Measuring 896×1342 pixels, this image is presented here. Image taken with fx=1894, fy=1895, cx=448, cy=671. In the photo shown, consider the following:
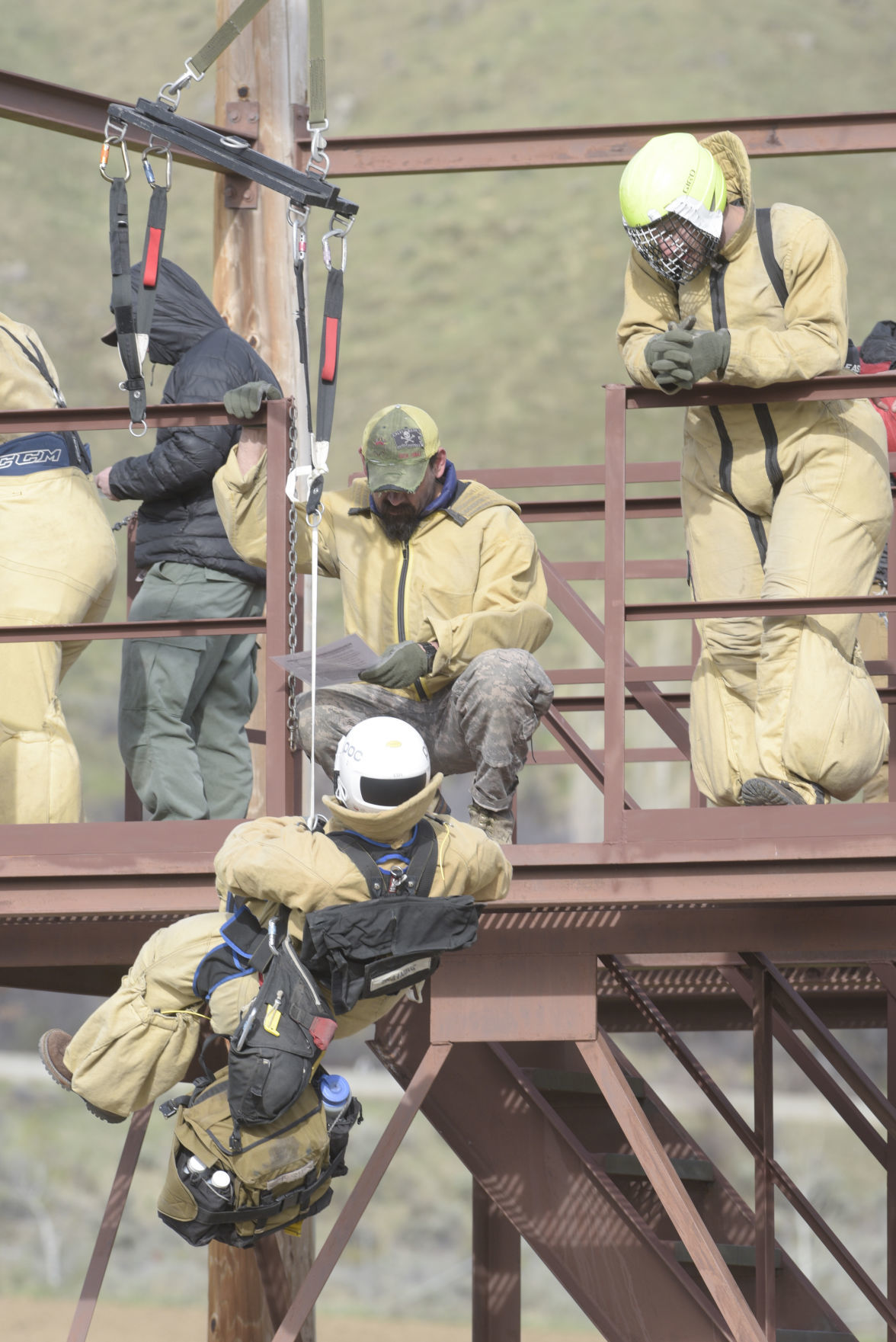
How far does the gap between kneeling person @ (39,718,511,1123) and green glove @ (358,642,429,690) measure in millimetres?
829

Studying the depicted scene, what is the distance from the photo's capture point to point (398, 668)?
5.84m

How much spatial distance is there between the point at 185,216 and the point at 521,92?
17.5 meters

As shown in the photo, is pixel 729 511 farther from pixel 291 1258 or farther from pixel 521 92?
pixel 521 92

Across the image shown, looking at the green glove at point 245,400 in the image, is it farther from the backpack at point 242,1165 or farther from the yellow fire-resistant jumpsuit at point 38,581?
the backpack at point 242,1165

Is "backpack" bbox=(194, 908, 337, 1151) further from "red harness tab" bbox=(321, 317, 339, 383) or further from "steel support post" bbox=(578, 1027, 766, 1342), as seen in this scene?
"red harness tab" bbox=(321, 317, 339, 383)

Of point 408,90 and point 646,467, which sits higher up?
point 408,90

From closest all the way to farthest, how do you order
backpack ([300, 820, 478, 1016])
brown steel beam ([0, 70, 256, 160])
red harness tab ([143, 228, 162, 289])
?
backpack ([300, 820, 478, 1016]) → red harness tab ([143, 228, 162, 289]) → brown steel beam ([0, 70, 256, 160])

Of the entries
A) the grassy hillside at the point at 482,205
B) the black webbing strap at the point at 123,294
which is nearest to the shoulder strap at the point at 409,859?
the black webbing strap at the point at 123,294

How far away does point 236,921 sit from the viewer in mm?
5043

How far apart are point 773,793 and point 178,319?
300 cm

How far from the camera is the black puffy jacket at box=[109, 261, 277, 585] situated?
6879 mm

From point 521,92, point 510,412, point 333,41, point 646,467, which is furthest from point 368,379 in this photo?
point 646,467

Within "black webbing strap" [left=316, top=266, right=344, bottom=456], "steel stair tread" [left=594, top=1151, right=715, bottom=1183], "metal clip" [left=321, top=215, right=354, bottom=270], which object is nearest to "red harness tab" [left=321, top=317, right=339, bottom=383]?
"black webbing strap" [left=316, top=266, right=344, bottom=456]

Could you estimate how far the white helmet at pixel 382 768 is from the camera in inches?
188
